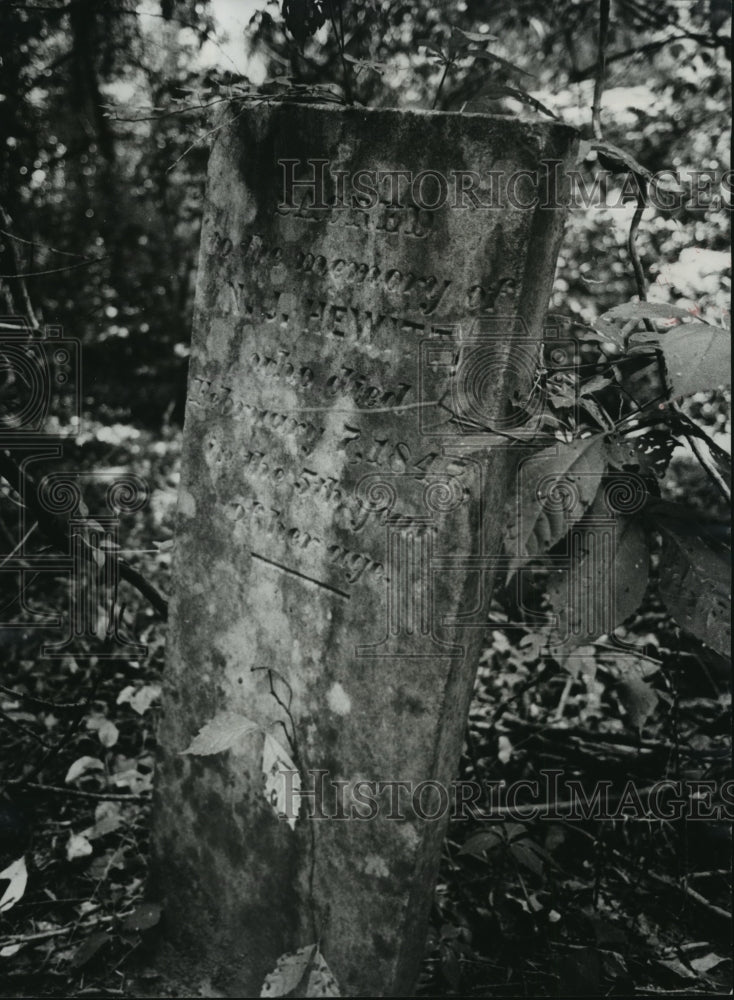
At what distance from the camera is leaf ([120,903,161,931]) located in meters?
1.77

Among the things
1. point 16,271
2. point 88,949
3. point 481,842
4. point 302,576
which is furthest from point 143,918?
point 16,271

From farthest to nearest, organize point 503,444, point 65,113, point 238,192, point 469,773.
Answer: point 65,113, point 469,773, point 238,192, point 503,444

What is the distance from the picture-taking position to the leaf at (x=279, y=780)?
1460mm

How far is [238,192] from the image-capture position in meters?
1.50

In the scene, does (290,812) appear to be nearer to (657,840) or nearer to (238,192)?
(657,840)

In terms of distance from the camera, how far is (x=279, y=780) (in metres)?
1.56

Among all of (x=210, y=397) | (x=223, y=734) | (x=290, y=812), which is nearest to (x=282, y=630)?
(x=223, y=734)

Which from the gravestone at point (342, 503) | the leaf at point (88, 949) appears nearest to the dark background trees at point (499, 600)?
the leaf at point (88, 949)

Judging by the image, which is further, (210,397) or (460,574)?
(210,397)

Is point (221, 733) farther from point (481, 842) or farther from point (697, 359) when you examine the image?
point (697, 359)

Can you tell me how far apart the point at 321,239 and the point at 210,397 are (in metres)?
0.42

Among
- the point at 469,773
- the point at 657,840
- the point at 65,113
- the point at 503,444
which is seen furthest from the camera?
the point at 65,113

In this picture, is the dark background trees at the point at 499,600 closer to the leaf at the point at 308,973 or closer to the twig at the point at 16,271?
the twig at the point at 16,271

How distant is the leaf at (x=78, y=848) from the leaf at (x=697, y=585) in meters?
1.71
